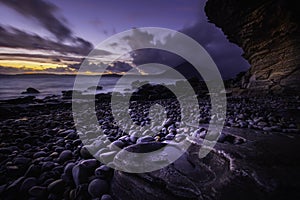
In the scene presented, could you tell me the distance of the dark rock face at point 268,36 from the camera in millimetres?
6711

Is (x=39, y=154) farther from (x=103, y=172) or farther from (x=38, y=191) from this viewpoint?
(x=103, y=172)

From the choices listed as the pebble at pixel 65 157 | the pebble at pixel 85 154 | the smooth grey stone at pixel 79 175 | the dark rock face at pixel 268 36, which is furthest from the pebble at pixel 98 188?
the dark rock face at pixel 268 36

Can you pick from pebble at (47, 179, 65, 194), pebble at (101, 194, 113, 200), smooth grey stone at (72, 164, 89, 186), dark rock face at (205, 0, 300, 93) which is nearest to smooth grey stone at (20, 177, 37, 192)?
pebble at (47, 179, 65, 194)

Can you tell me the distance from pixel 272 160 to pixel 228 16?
10734 millimetres

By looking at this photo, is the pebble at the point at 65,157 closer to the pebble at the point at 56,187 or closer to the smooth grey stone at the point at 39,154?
the smooth grey stone at the point at 39,154

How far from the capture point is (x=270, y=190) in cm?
86

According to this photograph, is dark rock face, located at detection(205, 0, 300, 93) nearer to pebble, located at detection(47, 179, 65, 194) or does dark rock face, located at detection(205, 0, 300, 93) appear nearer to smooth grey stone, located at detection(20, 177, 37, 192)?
pebble, located at detection(47, 179, 65, 194)

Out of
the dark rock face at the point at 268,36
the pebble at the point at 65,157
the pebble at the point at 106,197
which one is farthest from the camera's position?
the dark rock face at the point at 268,36

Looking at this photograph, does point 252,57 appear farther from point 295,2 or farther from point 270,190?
point 270,190

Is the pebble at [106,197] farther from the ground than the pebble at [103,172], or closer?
closer

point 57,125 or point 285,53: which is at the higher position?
point 285,53

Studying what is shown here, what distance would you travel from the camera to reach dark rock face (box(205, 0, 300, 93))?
6.71 m

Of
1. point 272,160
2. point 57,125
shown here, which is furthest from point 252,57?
point 57,125

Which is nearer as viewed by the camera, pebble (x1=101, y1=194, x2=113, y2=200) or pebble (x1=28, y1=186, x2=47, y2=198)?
pebble (x1=101, y1=194, x2=113, y2=200)
